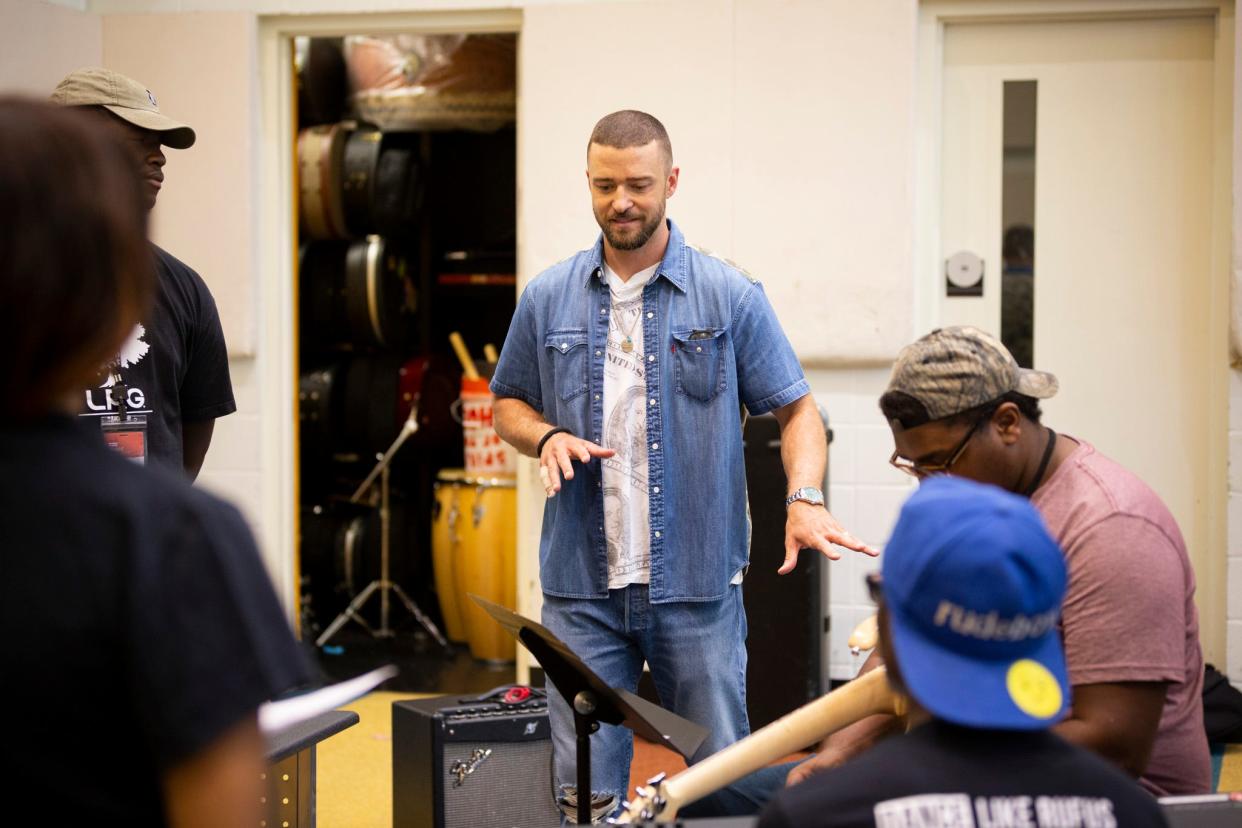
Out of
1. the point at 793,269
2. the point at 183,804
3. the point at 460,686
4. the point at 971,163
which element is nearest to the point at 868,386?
the point at 793,269

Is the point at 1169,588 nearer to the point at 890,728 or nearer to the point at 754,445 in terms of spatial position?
the point at 890,728

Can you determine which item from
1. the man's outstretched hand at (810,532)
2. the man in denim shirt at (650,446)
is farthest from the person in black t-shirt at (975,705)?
the man in denim shirt at (650,446)

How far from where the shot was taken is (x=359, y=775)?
12.8ft

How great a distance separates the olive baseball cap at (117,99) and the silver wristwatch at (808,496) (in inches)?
49.0

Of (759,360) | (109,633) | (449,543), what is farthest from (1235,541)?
(109,633)

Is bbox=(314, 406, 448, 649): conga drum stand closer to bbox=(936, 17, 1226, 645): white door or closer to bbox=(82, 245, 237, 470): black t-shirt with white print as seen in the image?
bbox=(936, 17, 1226, 645): white door

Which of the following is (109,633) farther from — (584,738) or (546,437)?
(546,437)

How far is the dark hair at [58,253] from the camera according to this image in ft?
2.81

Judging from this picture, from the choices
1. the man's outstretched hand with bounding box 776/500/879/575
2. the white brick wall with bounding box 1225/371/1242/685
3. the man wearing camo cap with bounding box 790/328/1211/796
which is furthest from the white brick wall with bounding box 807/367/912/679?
the man wearing camo cap with bounding box 790/328/1211/796

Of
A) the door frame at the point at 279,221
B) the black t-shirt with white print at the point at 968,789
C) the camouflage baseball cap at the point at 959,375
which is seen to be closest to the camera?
the black t-shirt with white print at the point at 968,789

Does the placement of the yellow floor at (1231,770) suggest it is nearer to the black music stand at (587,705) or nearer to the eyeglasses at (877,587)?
the black music stand at (587,705)

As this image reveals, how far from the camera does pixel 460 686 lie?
16.0 ft

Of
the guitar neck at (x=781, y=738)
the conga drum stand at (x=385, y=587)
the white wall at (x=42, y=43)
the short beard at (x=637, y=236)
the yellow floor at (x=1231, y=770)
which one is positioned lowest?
the yellow floor at (x=1231, y=770)

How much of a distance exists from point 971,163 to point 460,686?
2.57 metres
